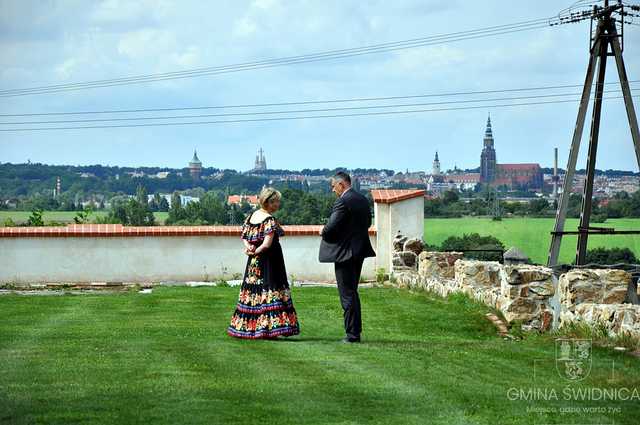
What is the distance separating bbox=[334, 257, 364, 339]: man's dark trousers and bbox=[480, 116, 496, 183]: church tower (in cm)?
4860

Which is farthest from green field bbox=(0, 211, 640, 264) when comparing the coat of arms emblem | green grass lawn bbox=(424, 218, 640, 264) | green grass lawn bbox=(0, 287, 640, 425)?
the coat of arms emblem

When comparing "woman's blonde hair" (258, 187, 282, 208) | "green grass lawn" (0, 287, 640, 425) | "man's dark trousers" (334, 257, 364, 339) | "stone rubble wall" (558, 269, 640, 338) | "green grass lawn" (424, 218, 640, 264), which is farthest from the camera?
A: "green grass lawn" (424, 218, 640, 264)

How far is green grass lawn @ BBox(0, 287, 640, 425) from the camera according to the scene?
729 cm

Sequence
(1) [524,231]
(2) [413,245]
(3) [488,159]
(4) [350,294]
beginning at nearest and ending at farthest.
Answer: (4) [350,294] < (2) [413,245] < (1) [524,231] < (3) [488,159]

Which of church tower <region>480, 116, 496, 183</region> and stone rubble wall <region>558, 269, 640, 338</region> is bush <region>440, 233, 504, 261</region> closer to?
stone rubble wall <region>558, 269, 640, 338</region>

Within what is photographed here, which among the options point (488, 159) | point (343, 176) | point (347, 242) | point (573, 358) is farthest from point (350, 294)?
point (488, 159)

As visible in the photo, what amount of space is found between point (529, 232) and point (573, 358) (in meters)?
34.2

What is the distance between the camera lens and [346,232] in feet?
38.2

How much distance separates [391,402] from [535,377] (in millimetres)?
1749

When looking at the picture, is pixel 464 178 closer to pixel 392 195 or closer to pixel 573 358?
pixel 392 195

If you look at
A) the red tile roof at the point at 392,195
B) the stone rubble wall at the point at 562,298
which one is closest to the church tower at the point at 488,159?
the red tile roof at the point at 392,195

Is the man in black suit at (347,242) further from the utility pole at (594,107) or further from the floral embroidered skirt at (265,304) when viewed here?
the utility pole at (594,107)

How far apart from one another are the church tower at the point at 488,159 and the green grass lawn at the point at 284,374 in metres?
48.1

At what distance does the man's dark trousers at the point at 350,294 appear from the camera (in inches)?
451
